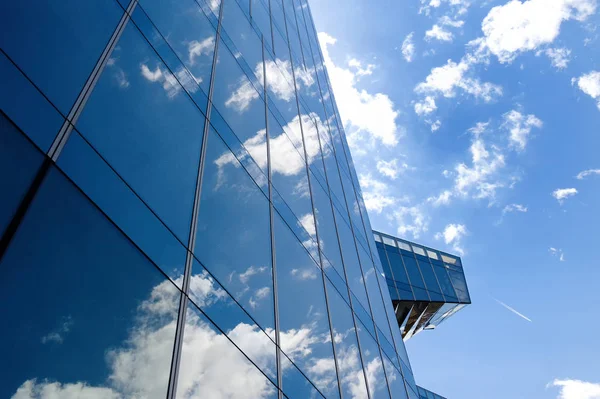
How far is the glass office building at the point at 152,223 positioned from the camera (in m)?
3.77

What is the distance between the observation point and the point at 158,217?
556cm

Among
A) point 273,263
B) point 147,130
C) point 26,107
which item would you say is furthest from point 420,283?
point 26,107

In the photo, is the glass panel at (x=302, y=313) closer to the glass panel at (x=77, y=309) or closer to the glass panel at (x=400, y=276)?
the glass panel at (x=77, y=309)

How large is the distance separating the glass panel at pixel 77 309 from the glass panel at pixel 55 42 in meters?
0.99

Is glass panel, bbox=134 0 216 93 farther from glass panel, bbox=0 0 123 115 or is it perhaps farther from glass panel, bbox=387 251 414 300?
glass panel, bbox=387 251 414 300

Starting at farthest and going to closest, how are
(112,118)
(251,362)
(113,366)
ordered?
(251,362) < (112,118) < (113,366)

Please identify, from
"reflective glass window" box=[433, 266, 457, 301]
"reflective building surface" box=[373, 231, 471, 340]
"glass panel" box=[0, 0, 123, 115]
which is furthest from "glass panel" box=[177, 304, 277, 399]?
"reflective glass window" box=[433, 266, 457, 301]

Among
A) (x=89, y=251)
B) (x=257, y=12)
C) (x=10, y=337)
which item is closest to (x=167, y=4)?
(x=89, y=251)

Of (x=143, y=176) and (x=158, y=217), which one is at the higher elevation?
(x=143, y=176)

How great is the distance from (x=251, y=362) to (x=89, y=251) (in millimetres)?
3039

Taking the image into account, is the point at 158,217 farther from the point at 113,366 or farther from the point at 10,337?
the point at 10,337

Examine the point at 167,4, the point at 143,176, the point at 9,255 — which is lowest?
the point at 9,255

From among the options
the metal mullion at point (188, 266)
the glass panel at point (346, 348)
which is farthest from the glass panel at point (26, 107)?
the glass panel at point (346, 348)

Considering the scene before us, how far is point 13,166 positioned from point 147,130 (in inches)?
87.3
